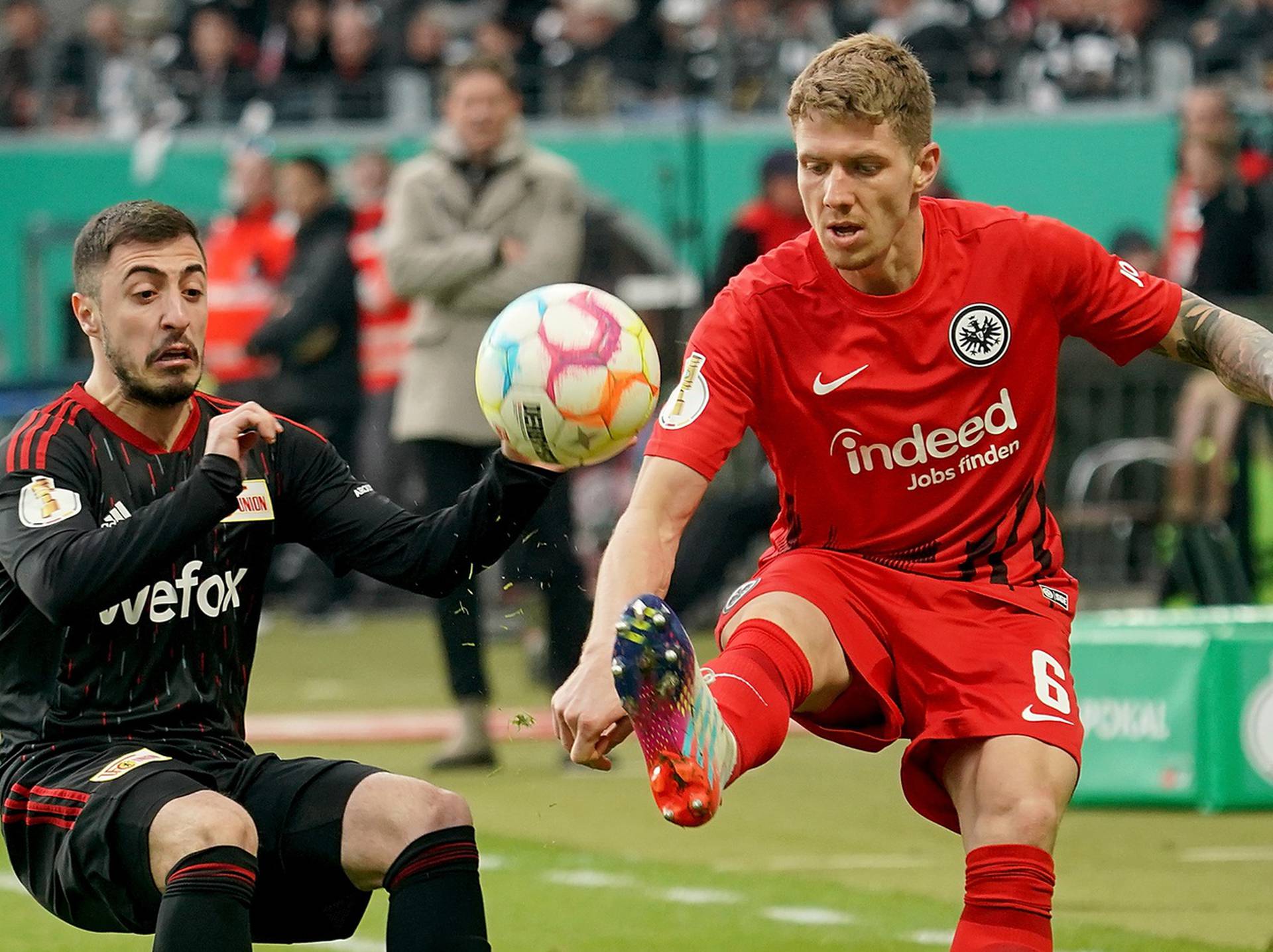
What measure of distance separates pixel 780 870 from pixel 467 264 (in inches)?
115

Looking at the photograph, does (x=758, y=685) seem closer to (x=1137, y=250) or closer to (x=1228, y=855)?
(x=1228, y=855)

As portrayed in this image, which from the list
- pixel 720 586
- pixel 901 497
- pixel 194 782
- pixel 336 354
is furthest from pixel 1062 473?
pixel 194 782

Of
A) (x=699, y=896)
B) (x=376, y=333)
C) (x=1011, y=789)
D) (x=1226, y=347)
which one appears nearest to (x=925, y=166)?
(x=1226, y=347)

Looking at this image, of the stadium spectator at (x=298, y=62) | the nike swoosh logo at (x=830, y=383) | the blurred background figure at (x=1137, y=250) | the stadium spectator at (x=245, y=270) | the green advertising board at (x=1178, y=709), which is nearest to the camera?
the nike swoosh logo at (x=830, y=383)

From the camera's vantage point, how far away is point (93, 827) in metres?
4.00

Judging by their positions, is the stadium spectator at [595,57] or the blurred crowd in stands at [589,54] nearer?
the blurred crowd in stands at [589,54]

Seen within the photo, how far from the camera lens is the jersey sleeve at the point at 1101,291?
15.7ft

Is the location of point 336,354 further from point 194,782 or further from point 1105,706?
point 194,782

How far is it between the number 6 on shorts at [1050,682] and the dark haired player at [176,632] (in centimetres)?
106

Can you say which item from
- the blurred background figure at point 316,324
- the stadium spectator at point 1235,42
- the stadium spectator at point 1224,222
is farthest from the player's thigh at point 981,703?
the stadium spectator at point 1235,42

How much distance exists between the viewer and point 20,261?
53.0 feet

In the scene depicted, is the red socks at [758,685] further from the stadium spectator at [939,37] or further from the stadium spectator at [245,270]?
the stadium spectator at [939,37]

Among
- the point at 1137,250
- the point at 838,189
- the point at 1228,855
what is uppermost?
the point at 838,189

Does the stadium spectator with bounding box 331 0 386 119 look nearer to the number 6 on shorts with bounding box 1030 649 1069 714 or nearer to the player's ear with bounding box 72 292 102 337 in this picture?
the player's ear with bounding box 72 292 102 337
